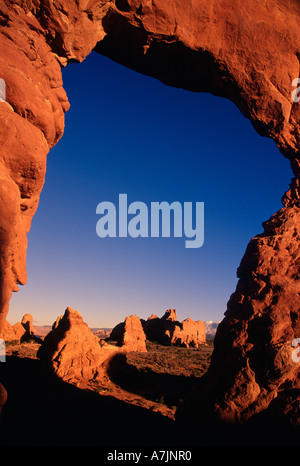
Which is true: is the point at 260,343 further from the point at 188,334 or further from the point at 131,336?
the point at 188,334

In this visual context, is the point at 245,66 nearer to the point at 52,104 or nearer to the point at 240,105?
the point at 240,105

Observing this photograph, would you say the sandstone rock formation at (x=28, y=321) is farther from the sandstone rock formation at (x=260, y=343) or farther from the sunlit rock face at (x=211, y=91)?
the sunlit rock face at (x=211, y=91)

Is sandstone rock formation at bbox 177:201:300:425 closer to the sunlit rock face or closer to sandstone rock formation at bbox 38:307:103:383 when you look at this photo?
the sunlit rock face

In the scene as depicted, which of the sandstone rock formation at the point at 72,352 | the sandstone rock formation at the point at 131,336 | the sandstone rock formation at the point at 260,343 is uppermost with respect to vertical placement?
the sandstone rock formation at the point at 260,343

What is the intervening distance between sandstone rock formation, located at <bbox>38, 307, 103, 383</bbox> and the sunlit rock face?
5877mm

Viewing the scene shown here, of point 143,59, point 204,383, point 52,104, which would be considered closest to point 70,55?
point 52,104

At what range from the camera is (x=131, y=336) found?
2638 centimetres

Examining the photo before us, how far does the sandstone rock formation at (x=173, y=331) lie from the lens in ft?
116

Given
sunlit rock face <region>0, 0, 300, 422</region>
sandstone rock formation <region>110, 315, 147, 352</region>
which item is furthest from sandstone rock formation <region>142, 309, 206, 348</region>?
sunlit rock face <region>0, 0, 300, 422</region>

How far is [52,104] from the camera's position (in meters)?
5.96

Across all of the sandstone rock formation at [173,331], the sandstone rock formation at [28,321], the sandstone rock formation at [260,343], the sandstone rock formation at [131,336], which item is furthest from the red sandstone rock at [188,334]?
the sandstone rock formation at [260,343]

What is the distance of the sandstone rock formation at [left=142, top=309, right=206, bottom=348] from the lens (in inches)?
1391

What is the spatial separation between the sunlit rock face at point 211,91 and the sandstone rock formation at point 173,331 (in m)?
29.1

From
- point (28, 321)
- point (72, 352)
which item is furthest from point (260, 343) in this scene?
point (28, 321)
